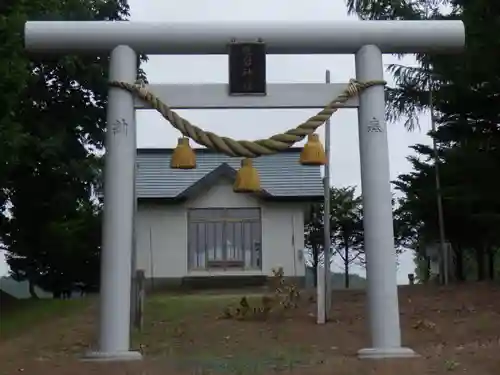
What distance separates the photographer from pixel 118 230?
938 cm

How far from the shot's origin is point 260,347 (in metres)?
11.7

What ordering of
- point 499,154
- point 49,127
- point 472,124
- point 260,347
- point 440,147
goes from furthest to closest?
point 440,147, point 49,127, point 472,124, point 499,154, point 260,347

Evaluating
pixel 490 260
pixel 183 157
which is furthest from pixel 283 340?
pixel 490 260

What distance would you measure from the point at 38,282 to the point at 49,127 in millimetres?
9638

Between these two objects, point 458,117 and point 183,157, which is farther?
point 458,117

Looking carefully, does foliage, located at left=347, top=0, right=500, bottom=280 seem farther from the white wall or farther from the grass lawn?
the grass lawn

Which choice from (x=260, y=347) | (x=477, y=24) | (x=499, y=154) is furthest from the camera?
(x=499, y=154)

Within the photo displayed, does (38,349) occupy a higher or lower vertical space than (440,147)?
lower

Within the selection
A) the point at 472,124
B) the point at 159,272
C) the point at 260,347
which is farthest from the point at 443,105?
the point at 260,347

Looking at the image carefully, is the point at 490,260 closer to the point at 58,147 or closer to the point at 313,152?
the point at 58,147

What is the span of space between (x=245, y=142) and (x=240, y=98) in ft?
1.61

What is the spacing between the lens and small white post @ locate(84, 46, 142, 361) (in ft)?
30.5

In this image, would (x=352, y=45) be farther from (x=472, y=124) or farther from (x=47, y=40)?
(x=472, y=124)

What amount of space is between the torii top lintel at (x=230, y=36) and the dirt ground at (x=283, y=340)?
11.3 ft
